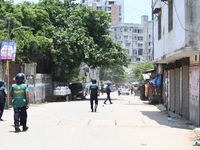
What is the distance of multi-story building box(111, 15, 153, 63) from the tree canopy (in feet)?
198

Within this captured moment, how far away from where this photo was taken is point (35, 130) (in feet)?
33.3

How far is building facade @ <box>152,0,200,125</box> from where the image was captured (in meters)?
11.5

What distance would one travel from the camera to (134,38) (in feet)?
317

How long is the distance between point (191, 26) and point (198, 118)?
146 inches

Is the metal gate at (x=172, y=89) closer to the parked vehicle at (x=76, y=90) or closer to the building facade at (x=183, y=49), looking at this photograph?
the building facade at (x=183, y=49)

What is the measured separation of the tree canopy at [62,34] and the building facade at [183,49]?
12.5 meters

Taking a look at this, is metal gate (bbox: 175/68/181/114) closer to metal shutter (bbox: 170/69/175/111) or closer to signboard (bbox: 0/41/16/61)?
metal shutter (bbox: 170/69/175/111)

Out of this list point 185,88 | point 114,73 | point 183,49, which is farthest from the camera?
point 114,73

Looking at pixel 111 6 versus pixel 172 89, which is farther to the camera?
pixel 111 6

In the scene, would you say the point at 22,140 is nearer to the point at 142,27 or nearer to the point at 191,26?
the point at 191,26

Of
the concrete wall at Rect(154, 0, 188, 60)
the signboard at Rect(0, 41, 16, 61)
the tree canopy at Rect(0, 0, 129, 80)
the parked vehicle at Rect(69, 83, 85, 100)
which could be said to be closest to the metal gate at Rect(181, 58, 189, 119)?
the concrete wall at Rect(154, 0, 188, 60)

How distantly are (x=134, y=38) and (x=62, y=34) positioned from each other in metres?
68.1

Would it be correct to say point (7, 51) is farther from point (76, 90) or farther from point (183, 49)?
point (76, 90)

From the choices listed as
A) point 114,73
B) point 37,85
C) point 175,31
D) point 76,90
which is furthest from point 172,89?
point 114,73
